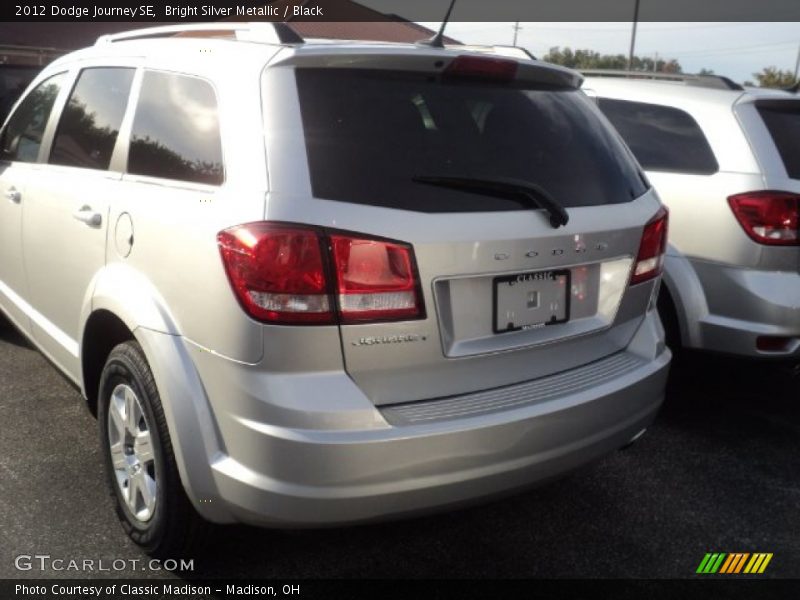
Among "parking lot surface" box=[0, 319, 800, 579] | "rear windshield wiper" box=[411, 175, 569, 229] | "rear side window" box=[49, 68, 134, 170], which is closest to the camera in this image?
"rear windshield wiper" box=[411, 175, 569, 229]

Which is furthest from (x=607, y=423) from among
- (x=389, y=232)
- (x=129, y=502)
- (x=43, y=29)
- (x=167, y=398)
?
(x=43, y=29)

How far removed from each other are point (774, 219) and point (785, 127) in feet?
2.10

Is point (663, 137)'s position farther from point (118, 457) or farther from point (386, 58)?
point (118, 457)

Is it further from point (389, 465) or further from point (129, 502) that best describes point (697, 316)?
point (129, 502)

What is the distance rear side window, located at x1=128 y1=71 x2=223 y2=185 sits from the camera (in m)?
2.48

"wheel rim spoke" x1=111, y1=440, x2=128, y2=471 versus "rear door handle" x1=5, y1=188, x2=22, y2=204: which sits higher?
"rear door handle" x1=5, y1=188, x2=22, y2=204

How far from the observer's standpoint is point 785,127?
170 inches

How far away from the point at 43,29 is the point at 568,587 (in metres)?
34.0

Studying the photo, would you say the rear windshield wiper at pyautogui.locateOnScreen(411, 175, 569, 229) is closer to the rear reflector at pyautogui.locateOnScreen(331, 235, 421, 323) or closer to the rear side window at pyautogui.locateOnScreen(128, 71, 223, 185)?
the rear reflector at pyautogui.locateOnScreen(331, 235, 421, 323)

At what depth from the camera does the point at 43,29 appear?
3156 centimetres

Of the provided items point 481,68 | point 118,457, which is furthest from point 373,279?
point 118,457

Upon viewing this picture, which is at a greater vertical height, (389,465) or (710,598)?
(389,465)

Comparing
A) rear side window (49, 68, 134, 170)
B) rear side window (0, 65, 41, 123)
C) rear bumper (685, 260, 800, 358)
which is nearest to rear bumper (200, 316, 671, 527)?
rear side window (49, 68, 134, 170)

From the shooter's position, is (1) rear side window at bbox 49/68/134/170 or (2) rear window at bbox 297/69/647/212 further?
(1) rear side window at bbox 49/68/134/170
